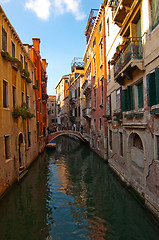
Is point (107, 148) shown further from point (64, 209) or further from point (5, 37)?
point (5, 37)

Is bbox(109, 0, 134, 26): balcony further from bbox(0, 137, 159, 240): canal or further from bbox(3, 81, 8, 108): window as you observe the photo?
bbox(0, 137, 159, 240): canal

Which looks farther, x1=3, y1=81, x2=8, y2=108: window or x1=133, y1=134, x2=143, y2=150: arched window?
x1=3, y1=81, x2=8, y2=108: window

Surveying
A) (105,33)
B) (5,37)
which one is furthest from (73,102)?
(5,37)

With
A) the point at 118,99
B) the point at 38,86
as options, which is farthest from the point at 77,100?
the point at 118,99

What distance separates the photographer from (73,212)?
7625 mm

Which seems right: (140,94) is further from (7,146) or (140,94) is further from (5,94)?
(7,146)

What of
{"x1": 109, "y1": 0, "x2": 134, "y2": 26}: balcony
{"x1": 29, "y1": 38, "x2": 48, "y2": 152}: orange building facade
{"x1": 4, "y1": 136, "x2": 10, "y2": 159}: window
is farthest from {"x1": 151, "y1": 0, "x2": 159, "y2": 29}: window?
{"x1": 29, "y1": 38, "x2": 48, "y2": 152}: orange building facade

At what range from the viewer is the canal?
607cm

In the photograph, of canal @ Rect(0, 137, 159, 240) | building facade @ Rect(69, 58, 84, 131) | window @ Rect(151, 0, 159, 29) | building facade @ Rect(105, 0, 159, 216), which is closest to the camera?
canal @ Rect(0, 137, 159, 240)

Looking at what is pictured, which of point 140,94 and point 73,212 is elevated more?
point 140,94

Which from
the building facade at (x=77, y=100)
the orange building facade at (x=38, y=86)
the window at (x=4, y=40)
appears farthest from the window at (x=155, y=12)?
the building facade at (x=77, y=100)

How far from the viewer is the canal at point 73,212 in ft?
19.9

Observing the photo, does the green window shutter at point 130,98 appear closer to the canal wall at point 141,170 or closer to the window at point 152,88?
the canal wall at point 141,170

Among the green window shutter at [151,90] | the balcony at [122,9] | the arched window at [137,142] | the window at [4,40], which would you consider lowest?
the arched window at [137,142]
